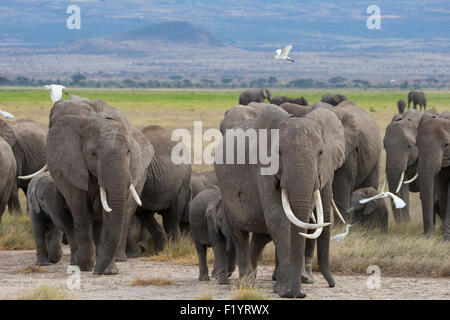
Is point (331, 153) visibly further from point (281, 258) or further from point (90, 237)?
point (90, 237)

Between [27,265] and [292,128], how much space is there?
4.68 meters

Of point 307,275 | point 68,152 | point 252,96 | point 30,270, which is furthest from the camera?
point 252,96

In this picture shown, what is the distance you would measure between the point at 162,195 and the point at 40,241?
2.21 metres

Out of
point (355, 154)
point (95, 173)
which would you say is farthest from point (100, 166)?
→ point (355, 154)

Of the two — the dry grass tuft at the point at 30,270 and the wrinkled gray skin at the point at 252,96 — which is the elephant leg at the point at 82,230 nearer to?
the dry grass tuft at the point at 30,270

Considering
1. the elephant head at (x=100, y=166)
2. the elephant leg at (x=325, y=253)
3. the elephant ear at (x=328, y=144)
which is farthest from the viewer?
the elephant head at (x=100, y=166)

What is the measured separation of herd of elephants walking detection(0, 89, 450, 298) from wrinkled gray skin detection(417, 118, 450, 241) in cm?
2

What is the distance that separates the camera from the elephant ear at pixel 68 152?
36.8 feet

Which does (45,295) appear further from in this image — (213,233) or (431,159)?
(431,159)

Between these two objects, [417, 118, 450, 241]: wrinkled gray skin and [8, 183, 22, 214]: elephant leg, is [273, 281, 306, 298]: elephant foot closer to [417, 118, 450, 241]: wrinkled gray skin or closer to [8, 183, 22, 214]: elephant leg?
[417, 118, 450, 241]: wrinkled gray skin

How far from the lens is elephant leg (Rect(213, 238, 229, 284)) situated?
Result: 35.4 feet

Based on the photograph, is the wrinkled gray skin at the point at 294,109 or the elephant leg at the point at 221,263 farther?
the wrinkled gray skin at the point at 294,109

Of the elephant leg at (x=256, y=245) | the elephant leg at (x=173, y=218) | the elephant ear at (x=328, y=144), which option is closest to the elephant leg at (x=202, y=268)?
the elephant leg at (x=256, y=245)

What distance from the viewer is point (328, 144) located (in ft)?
31.9
